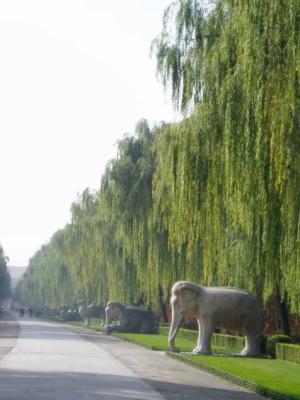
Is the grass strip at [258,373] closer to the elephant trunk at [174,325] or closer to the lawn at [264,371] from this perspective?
the lawn at [264,371]

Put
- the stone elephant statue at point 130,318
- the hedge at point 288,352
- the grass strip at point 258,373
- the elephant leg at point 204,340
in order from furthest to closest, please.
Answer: the stone elephant statue at point 130,318, the elephant leg at point 204,340, the hedge at point 288,352, the grass strip at point 258,373

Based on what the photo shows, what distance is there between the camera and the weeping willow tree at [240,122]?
51.5ft

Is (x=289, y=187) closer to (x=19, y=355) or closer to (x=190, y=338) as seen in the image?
(x=19, y=355)

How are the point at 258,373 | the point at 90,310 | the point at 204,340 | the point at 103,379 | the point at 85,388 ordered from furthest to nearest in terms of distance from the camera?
the point at 90,310
the point at 204,340
the point at 258,373
the point at 103,379
the point at 85,388

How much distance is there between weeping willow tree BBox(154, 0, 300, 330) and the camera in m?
15.7

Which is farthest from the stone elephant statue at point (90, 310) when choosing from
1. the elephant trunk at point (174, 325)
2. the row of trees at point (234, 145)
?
the elephant trunk at point (174, 325)

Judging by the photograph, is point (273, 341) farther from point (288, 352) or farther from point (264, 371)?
point (264, 371)

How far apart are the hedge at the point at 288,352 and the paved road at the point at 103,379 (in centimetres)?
362

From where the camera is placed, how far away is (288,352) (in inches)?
1107

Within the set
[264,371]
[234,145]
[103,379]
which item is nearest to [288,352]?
[264,371]

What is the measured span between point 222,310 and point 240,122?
13.7 m

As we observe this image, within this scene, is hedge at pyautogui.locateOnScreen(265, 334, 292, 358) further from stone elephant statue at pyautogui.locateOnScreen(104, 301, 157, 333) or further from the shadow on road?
stone elephant statue at pyautogui.locateOnScreen(104, 301, 157, 333)

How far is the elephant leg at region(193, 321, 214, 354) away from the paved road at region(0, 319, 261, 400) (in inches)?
54.3

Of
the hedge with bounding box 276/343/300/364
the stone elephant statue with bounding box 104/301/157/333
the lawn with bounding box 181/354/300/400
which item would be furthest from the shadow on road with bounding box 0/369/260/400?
the stone elephant statue with bounding box 104/301/157/333
